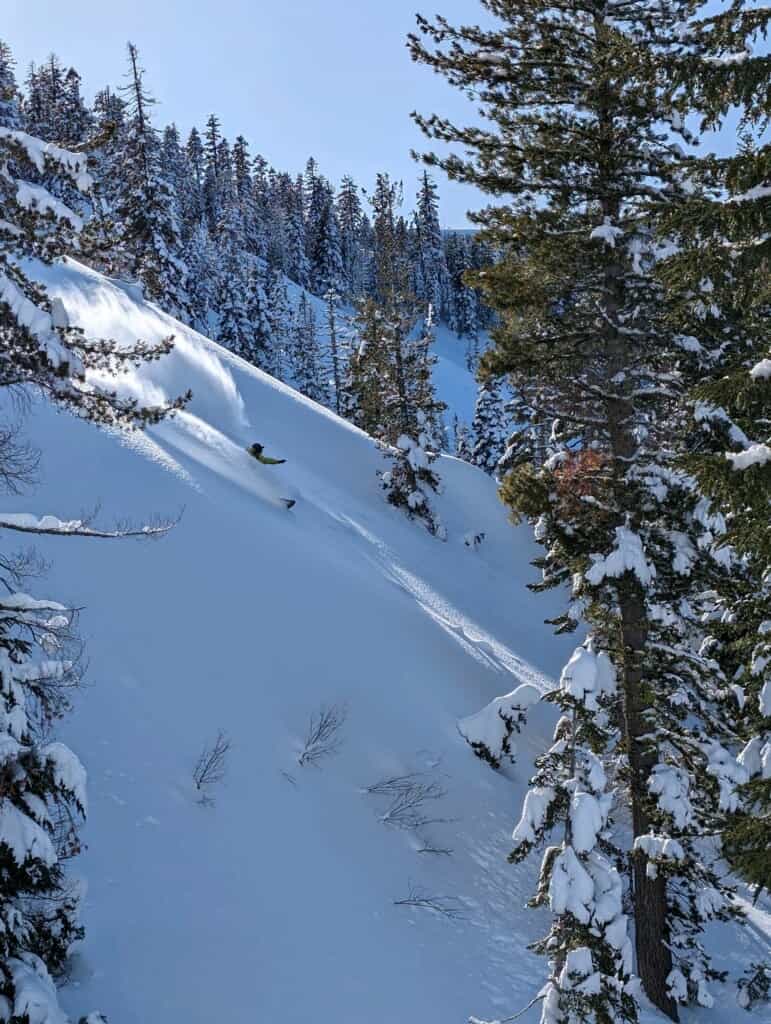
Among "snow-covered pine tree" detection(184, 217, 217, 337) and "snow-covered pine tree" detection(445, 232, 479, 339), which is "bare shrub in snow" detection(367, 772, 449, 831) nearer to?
"snow-covered pine tree" detection(184, 217, 217, 337)

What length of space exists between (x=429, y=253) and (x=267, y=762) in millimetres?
98939

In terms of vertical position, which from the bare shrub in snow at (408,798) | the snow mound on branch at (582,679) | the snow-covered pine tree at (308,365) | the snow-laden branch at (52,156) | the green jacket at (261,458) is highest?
the snow-covered pine tree at (308,365)

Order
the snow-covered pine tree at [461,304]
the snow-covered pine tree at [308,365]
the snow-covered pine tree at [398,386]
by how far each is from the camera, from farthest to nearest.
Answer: the snow-covered pine tree at [461,304] < the snow-covered pine tree at [308,365] < the snow-covered pine tree at [398,386]

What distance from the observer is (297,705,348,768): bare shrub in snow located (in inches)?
436

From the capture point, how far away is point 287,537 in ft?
56.6

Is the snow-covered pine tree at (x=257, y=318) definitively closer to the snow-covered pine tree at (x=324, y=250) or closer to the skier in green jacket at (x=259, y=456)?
the skier in green jacket at (x=259, y=456)

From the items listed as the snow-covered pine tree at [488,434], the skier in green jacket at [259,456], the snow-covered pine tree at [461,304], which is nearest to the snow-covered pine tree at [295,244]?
the snow-covered pine tree at [461,304]

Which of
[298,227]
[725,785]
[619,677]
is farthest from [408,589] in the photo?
[298,227]

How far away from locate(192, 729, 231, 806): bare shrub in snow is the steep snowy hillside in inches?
4.7

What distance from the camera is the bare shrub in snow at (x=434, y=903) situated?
9859mm

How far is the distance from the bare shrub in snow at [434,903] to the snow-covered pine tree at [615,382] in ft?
7.79

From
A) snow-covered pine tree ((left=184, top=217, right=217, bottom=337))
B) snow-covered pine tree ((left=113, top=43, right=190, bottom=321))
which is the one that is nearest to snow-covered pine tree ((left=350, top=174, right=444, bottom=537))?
snow-covered pine tree ((left=113, top=43, right=190, bottom=321))

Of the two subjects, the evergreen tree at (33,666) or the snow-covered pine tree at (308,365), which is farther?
the snow-covered pine tree at (308,365)

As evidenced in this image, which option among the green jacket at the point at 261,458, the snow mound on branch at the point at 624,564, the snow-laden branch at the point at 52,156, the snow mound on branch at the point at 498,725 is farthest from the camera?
the green jacket at the point at 261,458
